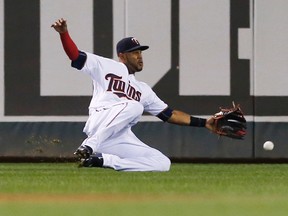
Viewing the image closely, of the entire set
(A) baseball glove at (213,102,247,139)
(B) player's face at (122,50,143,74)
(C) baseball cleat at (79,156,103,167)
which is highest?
(B) player's face at (122,50,143,74)

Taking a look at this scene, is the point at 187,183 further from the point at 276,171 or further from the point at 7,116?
the point at 7,116

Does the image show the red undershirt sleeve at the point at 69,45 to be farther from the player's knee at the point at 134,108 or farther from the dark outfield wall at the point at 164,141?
the dark outfield wall at the point at 164,141

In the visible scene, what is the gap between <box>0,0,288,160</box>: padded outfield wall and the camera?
46.9 ft

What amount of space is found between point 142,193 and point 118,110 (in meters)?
2.69

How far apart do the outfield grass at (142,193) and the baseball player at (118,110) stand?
26 centimetres

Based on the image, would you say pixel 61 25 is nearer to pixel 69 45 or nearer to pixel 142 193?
pixel 69 45

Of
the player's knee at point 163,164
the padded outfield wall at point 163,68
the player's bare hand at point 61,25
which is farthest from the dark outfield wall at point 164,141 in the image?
the player's bare hand at point 61,25

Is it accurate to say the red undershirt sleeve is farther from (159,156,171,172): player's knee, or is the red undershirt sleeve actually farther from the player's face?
(159,156,171,172): player's knee

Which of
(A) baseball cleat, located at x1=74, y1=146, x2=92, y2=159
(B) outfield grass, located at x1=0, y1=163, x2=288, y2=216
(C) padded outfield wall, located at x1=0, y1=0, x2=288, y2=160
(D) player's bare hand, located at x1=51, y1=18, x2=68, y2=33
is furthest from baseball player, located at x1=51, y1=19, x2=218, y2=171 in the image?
(C) padded outfield wall, located at x1=0, y1=0, x2=288, y2=160

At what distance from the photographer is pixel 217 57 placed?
14.3 metres

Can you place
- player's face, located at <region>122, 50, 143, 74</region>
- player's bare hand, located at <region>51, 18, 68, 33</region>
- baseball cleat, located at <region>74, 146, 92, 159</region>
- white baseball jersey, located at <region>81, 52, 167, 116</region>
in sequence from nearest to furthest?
baseball cleat, located at <region>74, 146, 92, 159</region> → player's bare hand, located at <region>51, 18, 68, 33</region> → white baseball jersey, located at <region>81, 52, 167, 116</region> → player's face, located at <region>122, 50, 143, 74</region>

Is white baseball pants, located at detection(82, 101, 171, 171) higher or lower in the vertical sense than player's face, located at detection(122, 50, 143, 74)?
lower

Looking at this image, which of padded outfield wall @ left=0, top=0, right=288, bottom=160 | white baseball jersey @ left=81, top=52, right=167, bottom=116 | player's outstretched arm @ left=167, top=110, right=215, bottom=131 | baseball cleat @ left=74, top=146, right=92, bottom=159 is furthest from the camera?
padded outfield wall @ left=0, top=0, right=288, bottom=160

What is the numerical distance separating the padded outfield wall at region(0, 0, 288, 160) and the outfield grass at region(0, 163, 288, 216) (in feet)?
11.1
